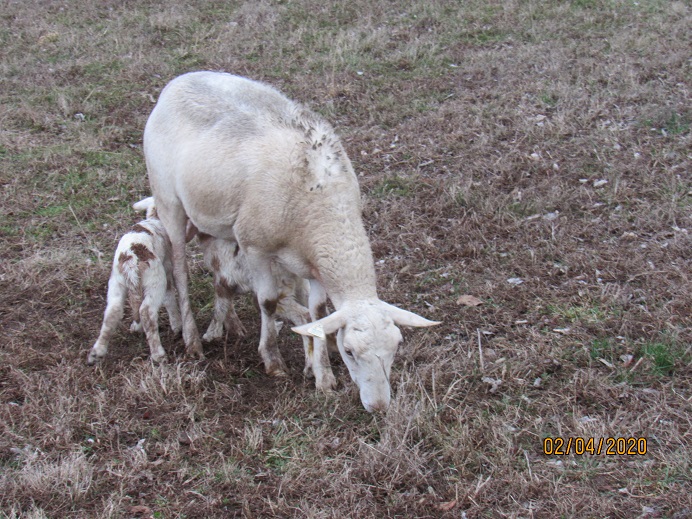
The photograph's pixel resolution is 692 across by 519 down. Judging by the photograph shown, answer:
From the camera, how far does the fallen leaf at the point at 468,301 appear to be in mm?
5368

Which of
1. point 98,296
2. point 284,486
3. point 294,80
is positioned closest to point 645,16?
point 294,80

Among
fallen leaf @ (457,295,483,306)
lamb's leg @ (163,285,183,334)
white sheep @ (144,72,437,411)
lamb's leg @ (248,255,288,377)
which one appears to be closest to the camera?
white sheep @ (144,72,437,411)

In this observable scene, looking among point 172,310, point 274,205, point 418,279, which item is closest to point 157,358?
point 172,310

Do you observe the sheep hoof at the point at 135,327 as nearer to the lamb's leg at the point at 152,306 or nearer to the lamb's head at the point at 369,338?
the lamb's leg at the point at 152,306

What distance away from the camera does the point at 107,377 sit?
4.80m

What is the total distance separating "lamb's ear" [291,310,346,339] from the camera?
3947 millimetres

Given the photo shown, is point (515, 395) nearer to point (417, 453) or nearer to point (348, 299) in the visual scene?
point (417, 453)

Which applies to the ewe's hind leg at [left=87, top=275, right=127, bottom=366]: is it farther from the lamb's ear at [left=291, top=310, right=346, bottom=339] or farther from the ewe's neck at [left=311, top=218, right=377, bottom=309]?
the lamb's ear at [left=291, top=310, right=346, bottom=339]

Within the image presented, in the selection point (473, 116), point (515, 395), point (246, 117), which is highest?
point (246, 117)

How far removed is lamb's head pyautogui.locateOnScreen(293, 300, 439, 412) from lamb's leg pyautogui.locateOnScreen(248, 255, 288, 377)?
2.69 feet

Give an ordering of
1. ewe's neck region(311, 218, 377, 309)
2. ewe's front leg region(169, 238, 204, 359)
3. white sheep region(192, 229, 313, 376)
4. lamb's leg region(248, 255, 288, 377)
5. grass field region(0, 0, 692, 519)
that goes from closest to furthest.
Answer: grass field region(0, 0, 692, 519) → ewe's neck region(311, 218, 377, 309) → lamb's leg region(248, 255, 288, 377) → white sheep region(192, 229, 313, 376) → ewe's front leg region(169, 238, 204, 359)

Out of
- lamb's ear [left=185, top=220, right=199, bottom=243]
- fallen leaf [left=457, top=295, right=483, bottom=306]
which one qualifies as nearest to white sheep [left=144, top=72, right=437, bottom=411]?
lamb's ear [left=185, top=220, right=199, bottom=243]

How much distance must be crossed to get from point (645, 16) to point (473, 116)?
403cm

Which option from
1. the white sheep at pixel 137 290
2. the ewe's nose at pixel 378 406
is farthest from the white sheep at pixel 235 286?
the ewe's nose at pixel 378 406
